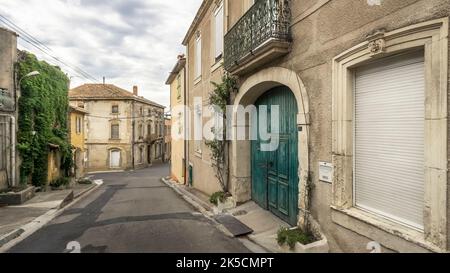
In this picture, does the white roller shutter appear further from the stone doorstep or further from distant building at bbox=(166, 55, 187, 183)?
distant building at bbox=(166, 55, 187, 183)

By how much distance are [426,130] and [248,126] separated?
16.6ft

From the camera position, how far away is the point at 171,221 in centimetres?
672

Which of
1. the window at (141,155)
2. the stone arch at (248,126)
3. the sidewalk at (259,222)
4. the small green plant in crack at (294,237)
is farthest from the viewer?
the window at (141,155)

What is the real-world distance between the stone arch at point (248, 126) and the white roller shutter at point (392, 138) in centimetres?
94

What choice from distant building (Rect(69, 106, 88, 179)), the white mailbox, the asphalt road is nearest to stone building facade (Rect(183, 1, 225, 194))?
the asphalt road

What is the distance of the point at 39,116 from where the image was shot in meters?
12.5

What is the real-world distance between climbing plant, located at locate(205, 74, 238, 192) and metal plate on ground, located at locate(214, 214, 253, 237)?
1.65 m

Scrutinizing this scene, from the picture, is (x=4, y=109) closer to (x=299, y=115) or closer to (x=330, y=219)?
(x=299, y=115)

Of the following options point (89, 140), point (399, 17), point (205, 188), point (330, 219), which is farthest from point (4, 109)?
point (89, 140)

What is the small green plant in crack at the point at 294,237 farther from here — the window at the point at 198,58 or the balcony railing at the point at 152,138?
the balcony railing at the point at 152,138

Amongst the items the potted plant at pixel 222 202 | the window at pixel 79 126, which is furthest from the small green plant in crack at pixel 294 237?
the window at pixel 79 126

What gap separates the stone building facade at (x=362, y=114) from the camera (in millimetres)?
2871

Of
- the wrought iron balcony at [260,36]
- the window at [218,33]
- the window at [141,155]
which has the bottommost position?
the window at [141,155]

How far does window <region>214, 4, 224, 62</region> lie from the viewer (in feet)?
30.5
